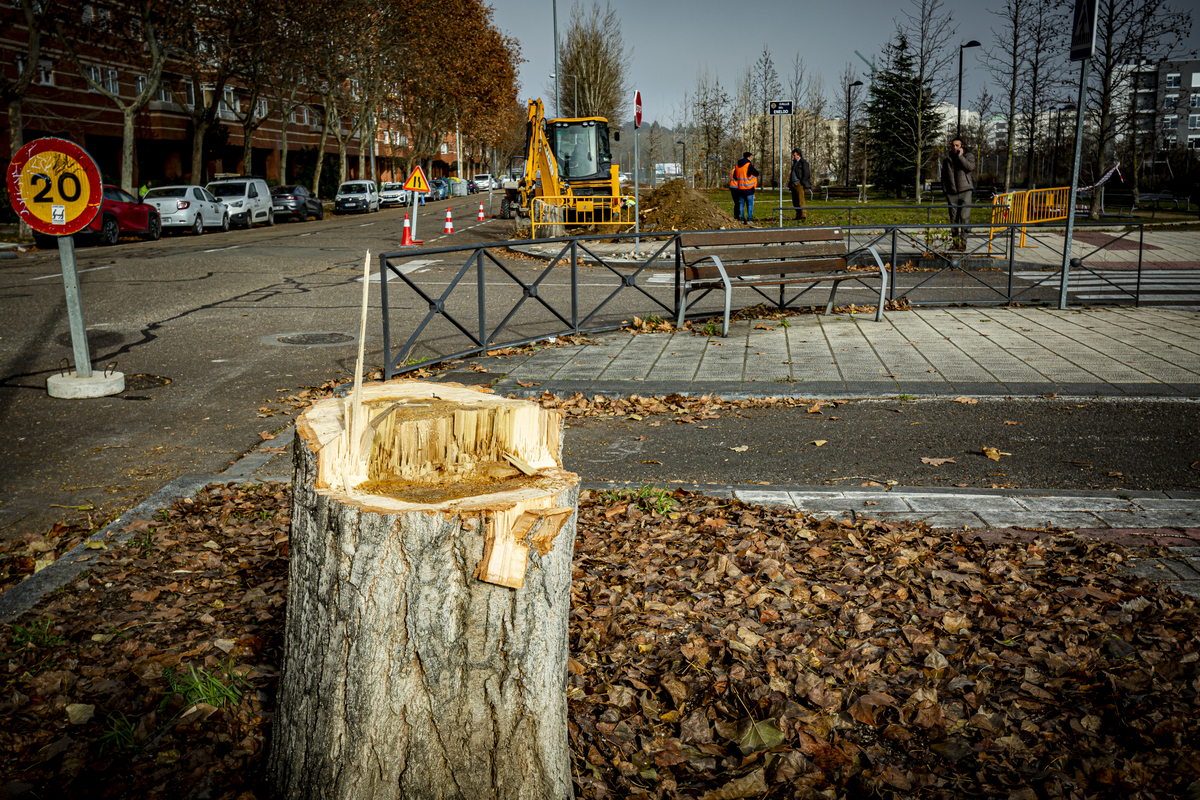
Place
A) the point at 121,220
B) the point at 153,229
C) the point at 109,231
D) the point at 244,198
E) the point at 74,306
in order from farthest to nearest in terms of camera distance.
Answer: the point at 244,198 → the point at 153,229 → the point at 121,220 → the point at 109,231 → the point at 74,306

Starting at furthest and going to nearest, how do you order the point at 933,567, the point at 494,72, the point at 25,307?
the point at 494,72
the point at 25,307
the point at 933,567

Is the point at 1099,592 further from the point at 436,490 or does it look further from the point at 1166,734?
the point at 436,490

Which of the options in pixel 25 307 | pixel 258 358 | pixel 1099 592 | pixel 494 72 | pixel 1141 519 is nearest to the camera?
pixel 1099 592

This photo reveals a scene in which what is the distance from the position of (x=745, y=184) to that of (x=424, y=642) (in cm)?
2317

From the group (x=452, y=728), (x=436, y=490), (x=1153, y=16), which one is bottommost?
(x=452, y=728)

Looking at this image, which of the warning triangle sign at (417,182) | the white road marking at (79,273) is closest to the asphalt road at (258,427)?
the white road marking at (79,273)

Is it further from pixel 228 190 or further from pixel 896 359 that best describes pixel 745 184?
pixel 228 190

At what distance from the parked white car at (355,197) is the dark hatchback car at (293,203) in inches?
243

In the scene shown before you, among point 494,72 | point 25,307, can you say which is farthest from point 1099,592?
point 494,72

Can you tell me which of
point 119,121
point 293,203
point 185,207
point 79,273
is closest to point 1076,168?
point 79,273

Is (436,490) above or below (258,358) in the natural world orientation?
above

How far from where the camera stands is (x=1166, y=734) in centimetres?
262

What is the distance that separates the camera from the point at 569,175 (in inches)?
1014

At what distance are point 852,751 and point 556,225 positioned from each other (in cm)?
2126
